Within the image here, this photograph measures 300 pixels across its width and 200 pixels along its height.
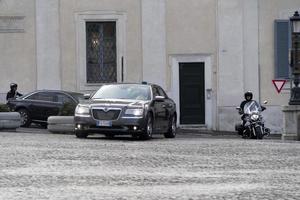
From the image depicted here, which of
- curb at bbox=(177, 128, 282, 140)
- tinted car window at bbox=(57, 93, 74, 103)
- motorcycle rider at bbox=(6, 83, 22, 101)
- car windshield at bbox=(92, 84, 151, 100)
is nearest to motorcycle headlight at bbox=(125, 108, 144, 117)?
car windshield at bbox=(92, 84, 151, 100)

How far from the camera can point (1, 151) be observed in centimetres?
1633

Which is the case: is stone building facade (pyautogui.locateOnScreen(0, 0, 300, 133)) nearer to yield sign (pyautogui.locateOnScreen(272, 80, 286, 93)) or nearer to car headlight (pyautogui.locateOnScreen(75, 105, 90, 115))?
yield sign (pyautogui.locateOnScreen(272, 80, 286, 93))

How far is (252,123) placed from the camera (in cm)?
2642

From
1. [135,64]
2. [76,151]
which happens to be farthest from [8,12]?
[76,151]

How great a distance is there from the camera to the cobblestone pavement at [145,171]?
1074cm

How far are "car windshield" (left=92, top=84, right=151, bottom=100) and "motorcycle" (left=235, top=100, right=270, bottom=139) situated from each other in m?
4.99

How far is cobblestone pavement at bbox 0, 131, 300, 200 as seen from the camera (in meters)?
10.7

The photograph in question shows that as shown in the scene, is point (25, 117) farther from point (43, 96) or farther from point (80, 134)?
point (80, 134)

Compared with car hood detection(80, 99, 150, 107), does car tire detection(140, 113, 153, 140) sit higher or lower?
lower

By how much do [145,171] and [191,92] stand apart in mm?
19568

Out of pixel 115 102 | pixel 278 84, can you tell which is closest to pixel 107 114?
pixel 115 102

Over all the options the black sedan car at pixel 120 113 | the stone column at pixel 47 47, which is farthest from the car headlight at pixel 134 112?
the stone column at pixel 47 47

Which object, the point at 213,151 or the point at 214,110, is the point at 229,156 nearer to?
the point at 213,151

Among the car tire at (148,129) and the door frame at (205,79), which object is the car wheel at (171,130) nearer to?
the car tire at (148,129)
